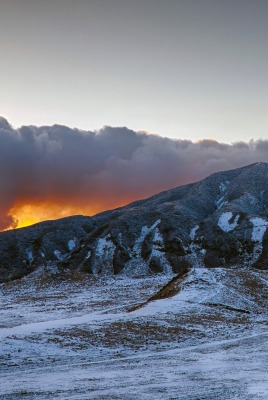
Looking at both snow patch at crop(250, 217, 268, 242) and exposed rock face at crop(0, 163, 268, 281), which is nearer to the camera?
exposed rock face at crop(0, 163, 268, 281)

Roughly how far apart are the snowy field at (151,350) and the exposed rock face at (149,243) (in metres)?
66.7

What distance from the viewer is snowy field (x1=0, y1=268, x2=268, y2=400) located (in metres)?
17.1

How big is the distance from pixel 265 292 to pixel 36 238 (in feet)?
377

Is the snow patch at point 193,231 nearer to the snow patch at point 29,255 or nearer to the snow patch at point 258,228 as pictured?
the snow patch at point 258,228

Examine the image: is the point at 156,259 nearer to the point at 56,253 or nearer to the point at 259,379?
the point at 56,253

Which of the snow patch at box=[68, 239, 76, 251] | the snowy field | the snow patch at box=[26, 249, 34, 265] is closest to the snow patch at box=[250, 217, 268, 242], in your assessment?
the snow patch at box=[68, 239, 76, 251]

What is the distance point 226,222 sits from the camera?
507 ft

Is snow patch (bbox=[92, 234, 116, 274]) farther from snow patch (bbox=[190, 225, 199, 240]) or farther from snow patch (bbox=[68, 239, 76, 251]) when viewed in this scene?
snow patch (bbox=[190, 225, 199, 240])

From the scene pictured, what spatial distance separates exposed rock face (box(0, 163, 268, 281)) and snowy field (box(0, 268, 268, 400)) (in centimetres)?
6671

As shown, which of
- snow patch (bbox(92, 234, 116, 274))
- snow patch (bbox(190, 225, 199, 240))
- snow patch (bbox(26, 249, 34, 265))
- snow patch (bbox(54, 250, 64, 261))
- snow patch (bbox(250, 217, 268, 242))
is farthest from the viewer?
snow patch (bbox(190, 225, 199, 240))

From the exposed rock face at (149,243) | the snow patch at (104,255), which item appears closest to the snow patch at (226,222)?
the exposed rock face at (149,243)

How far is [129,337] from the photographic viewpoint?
104 feet

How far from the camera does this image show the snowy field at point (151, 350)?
1714 cm

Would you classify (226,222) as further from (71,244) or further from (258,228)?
(71,244)
